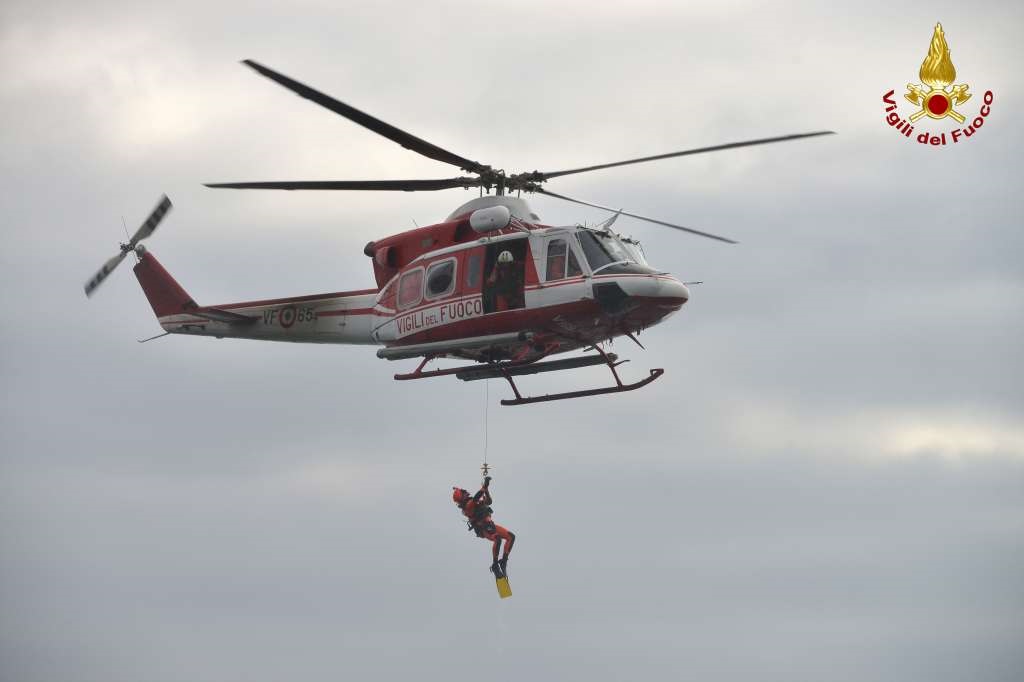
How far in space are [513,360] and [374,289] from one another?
4.30 metres

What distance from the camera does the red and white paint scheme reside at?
1212 inches

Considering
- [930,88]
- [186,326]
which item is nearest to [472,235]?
[186,326]

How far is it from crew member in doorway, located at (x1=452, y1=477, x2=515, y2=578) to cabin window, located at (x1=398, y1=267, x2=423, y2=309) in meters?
4.43

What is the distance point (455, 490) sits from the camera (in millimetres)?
35188

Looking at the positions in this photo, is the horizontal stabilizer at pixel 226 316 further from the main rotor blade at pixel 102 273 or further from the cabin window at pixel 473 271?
the cabin window at pixel 473 271

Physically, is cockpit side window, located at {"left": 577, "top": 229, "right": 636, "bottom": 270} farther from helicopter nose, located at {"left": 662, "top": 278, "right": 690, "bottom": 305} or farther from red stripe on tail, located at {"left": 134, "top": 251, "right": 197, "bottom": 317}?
red stripe on tail, located at {"left": 134, "top": 251, "right": 197, "bottom": 317}

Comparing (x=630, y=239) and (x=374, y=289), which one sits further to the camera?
(x=374, y=289)

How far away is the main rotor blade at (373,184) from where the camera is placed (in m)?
31.8

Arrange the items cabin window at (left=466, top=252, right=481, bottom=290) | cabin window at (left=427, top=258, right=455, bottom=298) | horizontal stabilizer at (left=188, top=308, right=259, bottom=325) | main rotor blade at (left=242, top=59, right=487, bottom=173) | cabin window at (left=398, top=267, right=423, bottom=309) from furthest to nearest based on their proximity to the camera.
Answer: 1. horizontal stabilizer at (left=188, top=308, right=259, bottom=325)
2. cabin window at (left=398, top=267, right=423, bottom=309)
3. cabin window at (left=427, top=258, right=455, bottom=298)
4. cabin window at (left=466, top=252, right=481, bottom=290)
5. main rotor blade at (left=242, top=59, right=487, bottom=173)

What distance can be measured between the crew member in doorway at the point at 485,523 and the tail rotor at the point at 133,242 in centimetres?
1074

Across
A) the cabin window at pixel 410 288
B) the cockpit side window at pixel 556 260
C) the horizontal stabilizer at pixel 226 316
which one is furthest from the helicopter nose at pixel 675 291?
the horizontal stabilizer at pixel 226 316

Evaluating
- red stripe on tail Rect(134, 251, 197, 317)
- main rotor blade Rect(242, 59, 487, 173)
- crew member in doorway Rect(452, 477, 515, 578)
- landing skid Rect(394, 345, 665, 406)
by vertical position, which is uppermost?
red stripe on tail Rect(134, 251, 197, 317)

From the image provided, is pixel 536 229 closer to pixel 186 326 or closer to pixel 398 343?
pixel 398 343

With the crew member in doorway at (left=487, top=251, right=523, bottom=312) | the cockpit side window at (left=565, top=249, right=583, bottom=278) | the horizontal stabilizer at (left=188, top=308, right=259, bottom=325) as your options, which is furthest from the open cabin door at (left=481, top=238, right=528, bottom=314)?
the horizontal stabilizer at (left=188, top=308, right=259, bottom=325)
